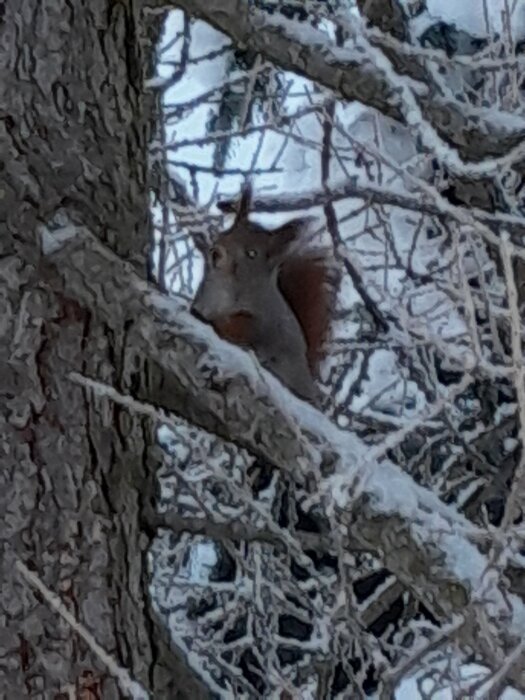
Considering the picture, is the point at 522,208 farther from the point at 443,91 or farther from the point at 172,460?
the point at 443,91

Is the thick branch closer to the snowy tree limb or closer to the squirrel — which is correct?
the snowy tree limb

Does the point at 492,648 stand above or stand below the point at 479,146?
below

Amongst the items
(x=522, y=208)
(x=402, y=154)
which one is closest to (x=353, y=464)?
(x=522, y=208)

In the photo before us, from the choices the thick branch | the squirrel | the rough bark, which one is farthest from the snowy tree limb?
the squirrel

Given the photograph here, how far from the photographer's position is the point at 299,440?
1331mm

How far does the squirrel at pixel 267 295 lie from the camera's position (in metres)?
2.86

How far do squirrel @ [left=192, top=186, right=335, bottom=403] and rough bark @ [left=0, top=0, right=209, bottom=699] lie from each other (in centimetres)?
135

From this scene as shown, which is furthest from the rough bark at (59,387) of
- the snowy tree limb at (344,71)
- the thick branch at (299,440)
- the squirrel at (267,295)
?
the squirrel at (267,295)

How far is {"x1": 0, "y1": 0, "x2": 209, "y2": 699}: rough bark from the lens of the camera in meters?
1.42

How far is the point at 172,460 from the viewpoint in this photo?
319 cm

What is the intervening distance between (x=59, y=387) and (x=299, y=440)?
276 mm

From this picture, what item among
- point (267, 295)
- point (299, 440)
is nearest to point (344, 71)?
point (299, 440)

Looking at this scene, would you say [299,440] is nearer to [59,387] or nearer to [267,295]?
[59,387]

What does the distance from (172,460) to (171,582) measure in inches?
16.8
